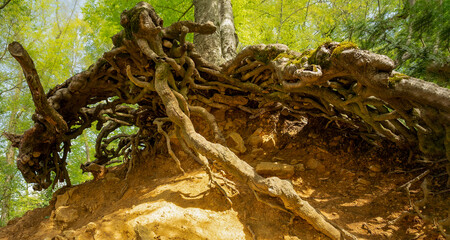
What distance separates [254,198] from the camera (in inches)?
97.7

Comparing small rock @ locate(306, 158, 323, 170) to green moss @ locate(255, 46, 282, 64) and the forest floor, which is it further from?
green moss @ locate(255, 46, 282, 64)

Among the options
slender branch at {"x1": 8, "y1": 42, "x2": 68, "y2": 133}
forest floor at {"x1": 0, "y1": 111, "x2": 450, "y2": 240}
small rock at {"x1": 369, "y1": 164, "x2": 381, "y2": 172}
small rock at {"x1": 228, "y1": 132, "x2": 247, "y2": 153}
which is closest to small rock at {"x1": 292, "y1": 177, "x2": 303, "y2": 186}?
forest floor at {"x1": 0, "y1": 111, "x2": 450, "y2": 240}

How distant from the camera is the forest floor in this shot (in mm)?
2080

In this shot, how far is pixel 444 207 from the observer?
7.06 feet

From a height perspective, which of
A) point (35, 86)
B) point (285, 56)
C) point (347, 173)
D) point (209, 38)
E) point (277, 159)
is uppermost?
point (209, 38)

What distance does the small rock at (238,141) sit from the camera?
131 inches

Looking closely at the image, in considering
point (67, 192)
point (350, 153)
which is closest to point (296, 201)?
point (350, 153)

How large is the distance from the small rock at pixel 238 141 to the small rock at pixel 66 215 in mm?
2604

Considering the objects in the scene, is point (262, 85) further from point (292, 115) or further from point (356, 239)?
point (356, 239)

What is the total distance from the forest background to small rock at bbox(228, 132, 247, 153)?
297 cm

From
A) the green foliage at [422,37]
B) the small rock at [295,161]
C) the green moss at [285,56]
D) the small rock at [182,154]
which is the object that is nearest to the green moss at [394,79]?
the green moss at [285,56]

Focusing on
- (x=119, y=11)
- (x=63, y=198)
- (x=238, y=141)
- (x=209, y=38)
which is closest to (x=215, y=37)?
(x=209, y=38)

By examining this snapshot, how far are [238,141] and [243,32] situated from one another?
16.7ft

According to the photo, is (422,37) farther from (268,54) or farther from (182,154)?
(182,154)
